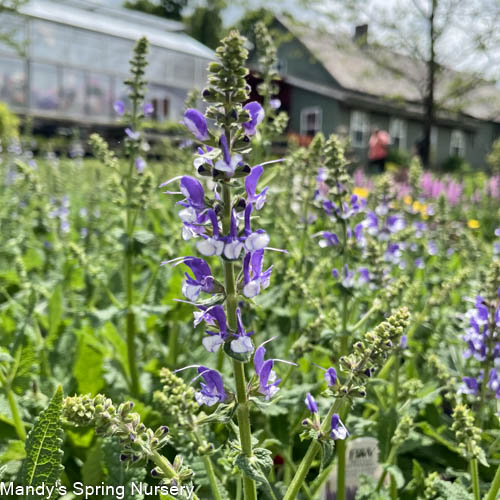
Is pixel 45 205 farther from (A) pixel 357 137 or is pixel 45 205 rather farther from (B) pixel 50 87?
(A) pixel 357 137

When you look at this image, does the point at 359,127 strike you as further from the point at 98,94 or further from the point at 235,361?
the point at 235,361

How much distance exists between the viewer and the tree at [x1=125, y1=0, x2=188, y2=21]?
2024 inches

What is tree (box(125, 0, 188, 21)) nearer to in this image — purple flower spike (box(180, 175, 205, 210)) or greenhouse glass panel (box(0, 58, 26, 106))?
greenhouse glass panel (box(0, 58, 26, 106))

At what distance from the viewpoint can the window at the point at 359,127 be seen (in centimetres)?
2716

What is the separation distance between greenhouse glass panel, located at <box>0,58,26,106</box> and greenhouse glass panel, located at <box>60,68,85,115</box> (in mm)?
1586

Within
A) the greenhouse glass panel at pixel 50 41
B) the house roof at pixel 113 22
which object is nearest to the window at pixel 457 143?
the house roof at pixel 113 22

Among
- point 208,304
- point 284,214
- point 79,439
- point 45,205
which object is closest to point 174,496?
point 208,304

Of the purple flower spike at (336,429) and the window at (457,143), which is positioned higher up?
the window at (457,143)

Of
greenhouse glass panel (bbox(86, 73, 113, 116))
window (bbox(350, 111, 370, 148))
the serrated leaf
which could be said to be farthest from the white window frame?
the serrated leaf

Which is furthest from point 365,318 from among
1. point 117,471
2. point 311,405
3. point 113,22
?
point 113,22

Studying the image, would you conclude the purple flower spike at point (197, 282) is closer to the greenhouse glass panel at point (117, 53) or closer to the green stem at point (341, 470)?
the green stem at point (341, 470)

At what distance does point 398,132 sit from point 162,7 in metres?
31.0

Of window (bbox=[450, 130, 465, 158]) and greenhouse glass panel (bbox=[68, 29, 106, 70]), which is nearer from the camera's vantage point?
greenhouse glass panel (bbox=[68, 29, 106, 70])

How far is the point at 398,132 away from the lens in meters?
29.4
